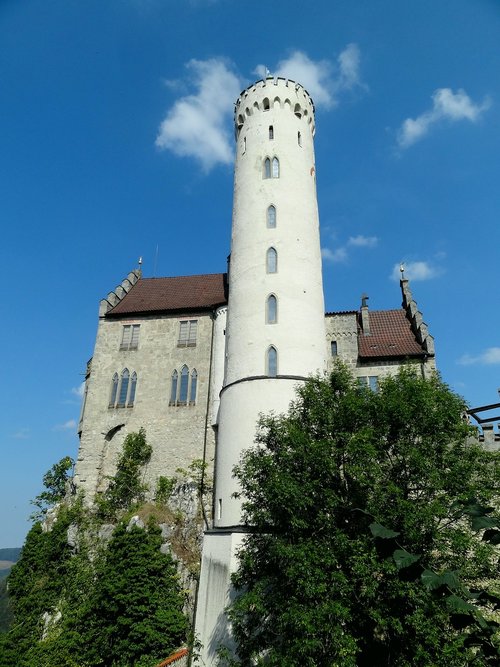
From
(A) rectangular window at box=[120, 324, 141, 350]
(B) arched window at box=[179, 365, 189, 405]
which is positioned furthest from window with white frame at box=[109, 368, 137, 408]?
(B) arched window at box=[179, 365, 189, 405]

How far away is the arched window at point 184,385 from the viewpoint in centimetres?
3002

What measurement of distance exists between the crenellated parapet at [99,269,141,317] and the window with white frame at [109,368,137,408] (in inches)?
193

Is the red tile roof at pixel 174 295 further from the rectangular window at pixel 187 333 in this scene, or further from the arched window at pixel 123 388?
the arched window at pixel 123 388

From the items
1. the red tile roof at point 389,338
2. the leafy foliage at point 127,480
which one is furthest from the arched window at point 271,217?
the leafy foliage at point 127,480

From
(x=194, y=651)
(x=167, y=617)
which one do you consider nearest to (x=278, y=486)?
(x=194, y=651)

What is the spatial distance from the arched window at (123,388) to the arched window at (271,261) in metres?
13.2

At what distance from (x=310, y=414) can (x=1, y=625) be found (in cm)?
12900

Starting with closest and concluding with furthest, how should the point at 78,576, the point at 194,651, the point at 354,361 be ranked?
the point at 194,651 < the point at 78,576 < the point at 354,361

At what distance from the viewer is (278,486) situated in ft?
44.3

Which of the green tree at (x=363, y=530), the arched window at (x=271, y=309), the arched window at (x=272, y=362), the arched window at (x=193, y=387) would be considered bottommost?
the green tree at (x=363, y=530)

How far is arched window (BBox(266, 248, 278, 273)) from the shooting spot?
24208 mm

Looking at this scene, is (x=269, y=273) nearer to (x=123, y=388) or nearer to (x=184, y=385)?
(x=184, y=385)

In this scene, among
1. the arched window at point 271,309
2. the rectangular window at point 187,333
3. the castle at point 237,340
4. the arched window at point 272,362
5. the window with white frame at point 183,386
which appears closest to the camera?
the castle at point 237,340

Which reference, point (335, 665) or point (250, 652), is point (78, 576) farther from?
point (335, 665)
